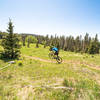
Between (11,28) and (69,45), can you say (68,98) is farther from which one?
(69,45)

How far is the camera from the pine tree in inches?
644

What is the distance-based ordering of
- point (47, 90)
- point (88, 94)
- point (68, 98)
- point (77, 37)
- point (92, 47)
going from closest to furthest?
point (68, 98) → point (88, 94) → point (47, 90) → point (92, 47) → point (77, 37)

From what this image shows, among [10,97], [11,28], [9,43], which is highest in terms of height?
[11,28]

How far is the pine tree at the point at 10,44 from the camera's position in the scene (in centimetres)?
1636

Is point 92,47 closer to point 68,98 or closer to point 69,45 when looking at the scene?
point 69,45

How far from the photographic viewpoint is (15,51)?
17.2m

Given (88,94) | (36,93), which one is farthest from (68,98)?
(36,93)

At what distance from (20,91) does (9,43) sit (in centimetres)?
1429

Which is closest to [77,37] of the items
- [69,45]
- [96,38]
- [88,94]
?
[69,45]

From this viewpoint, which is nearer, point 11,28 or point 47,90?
point 47,90

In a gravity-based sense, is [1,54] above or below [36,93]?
above

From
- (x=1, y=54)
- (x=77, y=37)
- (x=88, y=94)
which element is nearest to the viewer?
(x=88, y=94)

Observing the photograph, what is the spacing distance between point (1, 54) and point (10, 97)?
1491 centimetres

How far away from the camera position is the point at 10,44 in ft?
55.0
